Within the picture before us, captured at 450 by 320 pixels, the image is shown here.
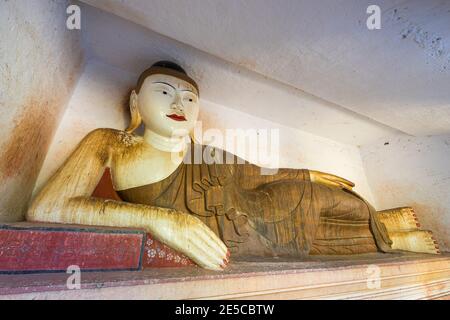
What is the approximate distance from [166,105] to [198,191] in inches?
19.8

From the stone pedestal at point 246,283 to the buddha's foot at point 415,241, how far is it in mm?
450

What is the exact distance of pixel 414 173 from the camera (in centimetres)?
223

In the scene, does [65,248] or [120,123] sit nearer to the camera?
[65,248]

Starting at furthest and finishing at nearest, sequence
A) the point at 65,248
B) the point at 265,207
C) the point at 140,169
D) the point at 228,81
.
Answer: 1. the point at 228,81
2. the point at 265,207
3. the point at 140,169
4. the point at 65,248

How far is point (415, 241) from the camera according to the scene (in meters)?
1.62

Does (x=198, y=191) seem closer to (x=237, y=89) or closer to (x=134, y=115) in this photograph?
(x=134, y=115)

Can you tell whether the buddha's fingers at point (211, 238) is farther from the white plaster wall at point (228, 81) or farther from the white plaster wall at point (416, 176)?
the white plaster wall at point (416, 176)

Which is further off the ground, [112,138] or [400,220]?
[112,138]

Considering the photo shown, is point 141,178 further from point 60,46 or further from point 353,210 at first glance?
point 353,210

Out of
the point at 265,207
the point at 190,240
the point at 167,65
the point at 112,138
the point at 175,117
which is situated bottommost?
the point at 190,240

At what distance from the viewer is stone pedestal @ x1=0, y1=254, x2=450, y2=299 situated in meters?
0.57

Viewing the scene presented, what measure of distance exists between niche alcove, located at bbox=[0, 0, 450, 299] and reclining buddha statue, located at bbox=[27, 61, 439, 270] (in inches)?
4.9

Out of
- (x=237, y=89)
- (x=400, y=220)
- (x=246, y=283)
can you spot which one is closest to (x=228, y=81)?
(x=237, y=89)
